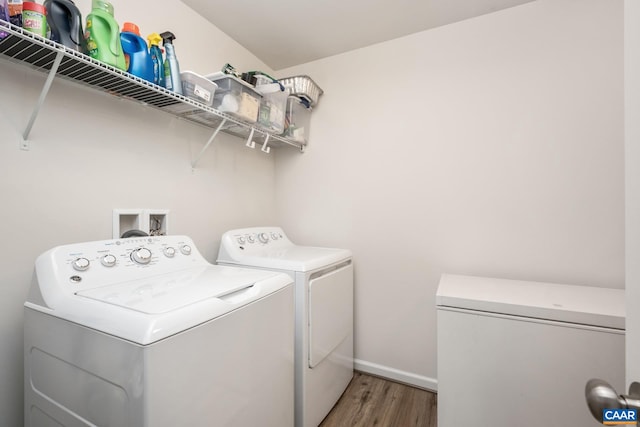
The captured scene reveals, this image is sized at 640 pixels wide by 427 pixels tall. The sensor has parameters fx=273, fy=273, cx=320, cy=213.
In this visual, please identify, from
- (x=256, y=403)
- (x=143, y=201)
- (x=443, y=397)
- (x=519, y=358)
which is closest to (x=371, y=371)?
(x=443, y=397)

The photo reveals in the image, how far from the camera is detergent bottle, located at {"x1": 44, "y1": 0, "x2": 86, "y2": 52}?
3.10 feet

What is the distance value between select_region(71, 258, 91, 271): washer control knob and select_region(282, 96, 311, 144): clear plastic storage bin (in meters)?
1.43

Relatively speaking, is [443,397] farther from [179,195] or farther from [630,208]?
[179,195]

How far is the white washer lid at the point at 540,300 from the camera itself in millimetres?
1089

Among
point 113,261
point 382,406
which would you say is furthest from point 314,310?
point 113,261

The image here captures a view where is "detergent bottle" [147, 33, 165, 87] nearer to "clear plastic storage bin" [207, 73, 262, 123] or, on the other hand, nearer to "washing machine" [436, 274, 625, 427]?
"clear plastic storage bin" [207, 73, 262, 123]

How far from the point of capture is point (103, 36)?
1.05m

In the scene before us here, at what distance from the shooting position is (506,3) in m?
1.65

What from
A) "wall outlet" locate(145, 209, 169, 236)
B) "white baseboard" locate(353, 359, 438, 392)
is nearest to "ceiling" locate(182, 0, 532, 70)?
"wall outlet" locate(145, 209, 169, 236)

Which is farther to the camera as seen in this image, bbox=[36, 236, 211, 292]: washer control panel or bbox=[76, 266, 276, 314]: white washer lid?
bbox=[36, 236, 211, 292]: washer control panel

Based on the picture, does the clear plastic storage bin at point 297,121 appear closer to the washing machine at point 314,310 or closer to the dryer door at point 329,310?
the washing machine at point 314,310

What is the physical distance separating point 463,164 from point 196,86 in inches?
65.0

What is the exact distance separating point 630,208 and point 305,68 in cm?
235

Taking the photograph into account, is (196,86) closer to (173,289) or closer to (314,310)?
(173,289)
